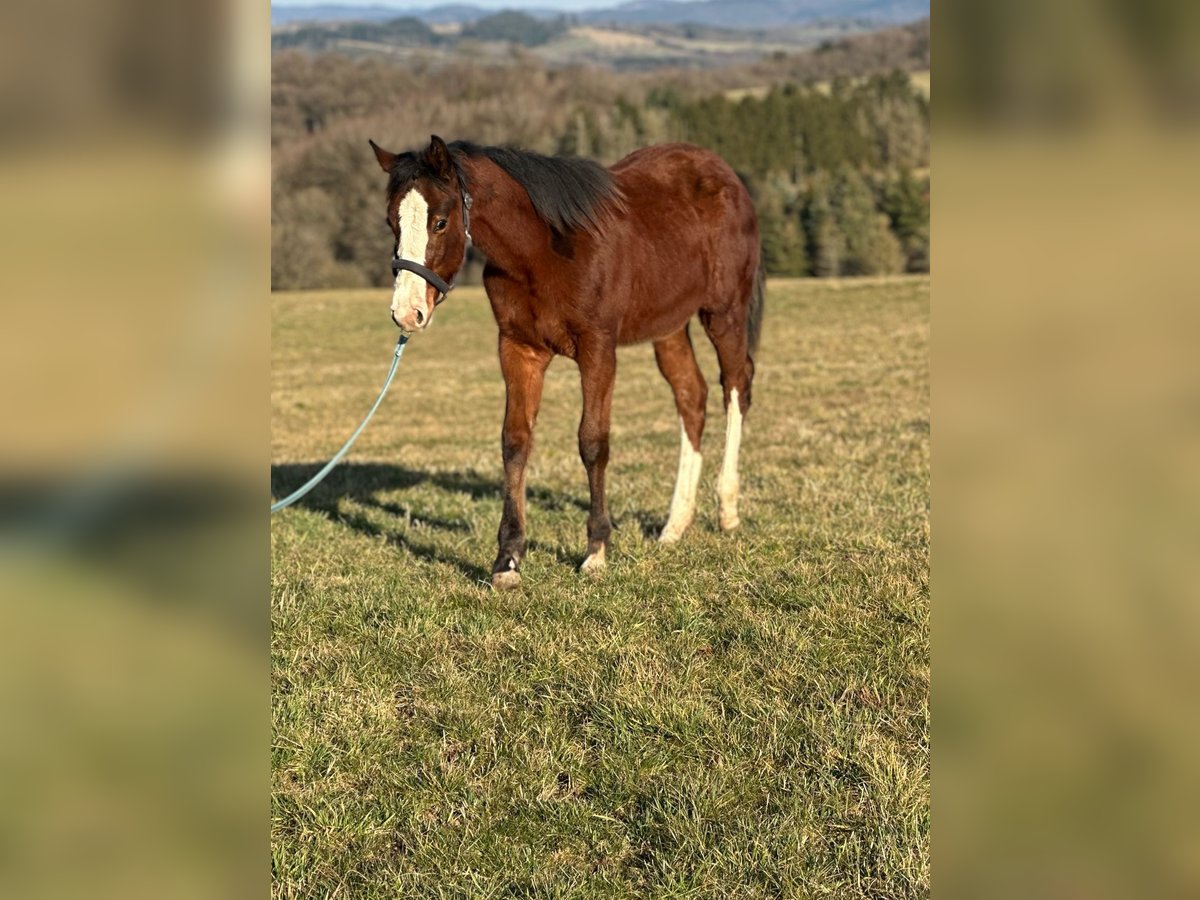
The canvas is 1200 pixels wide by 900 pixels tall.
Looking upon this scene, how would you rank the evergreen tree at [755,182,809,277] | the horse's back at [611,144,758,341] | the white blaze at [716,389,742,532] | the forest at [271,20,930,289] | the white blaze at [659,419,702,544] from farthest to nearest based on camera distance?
1. the evergreen tree at [755,182,809,277]
2. the forest at [271,20,930,289]
3. the white blaze at [716,389,742,532]
4. the white blaze at [659,419,702,544]
5. the horse's back at [611,144,758,341]

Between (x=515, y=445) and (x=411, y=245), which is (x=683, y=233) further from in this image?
(x=411, y=245)

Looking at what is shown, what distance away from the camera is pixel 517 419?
6344 millimetres

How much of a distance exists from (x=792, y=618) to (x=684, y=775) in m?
1.67

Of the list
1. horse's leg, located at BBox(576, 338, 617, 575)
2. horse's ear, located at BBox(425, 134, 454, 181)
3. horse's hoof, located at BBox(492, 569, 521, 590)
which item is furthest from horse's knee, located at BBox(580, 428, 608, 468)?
horse's ear, located at BBox(425, 134, 454, 181)

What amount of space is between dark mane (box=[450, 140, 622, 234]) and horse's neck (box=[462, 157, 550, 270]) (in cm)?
5

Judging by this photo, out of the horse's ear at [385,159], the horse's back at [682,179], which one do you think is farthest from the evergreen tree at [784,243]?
the horse's ear at [385,159]

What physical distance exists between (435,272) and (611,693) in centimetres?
232

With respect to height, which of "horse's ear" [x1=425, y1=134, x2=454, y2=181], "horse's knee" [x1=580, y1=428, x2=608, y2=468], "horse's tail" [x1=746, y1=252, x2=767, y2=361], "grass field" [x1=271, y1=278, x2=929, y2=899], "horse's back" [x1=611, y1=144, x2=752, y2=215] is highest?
"horse's back" [x1=611, y1=144, x2=752, y2=215]

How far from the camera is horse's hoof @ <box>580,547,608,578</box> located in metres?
6.20

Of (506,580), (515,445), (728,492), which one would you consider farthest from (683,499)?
(506,580)

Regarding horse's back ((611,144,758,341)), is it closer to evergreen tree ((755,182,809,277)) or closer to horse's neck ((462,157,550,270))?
horse's neck ((462,157,550,270))
